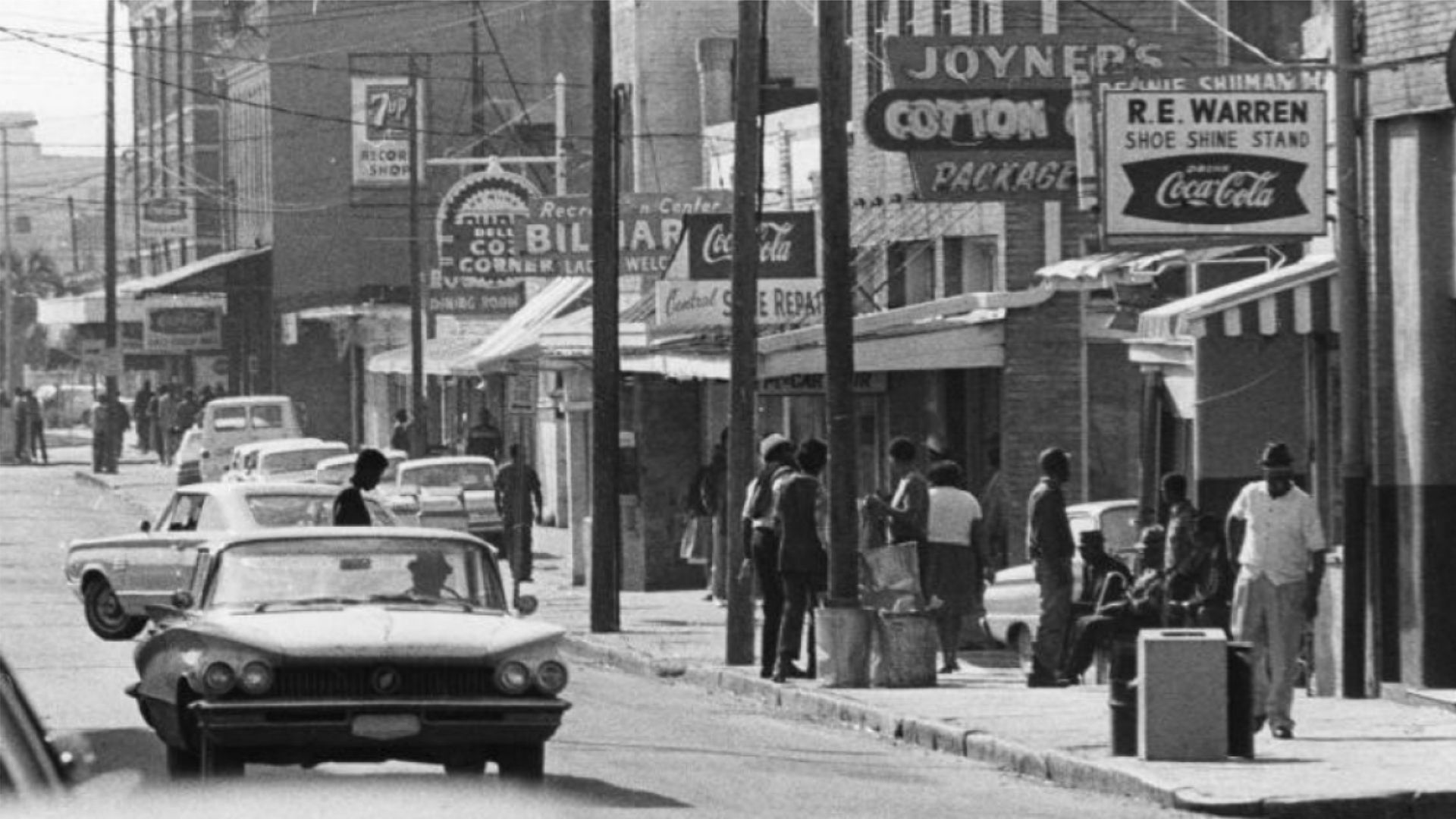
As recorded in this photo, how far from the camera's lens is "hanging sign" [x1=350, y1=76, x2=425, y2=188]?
6062 cm

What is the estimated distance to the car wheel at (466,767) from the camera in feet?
50.0

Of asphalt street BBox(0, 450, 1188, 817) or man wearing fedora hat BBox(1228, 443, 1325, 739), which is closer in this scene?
asphalt street BBox(0, 450, 1188, 817)

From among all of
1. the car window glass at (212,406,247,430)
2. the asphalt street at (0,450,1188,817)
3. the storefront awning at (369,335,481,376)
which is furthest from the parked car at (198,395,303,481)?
the asphalt street at (0,450,1188,817)

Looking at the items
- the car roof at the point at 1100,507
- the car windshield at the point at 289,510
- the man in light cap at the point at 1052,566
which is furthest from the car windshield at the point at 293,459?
the man in light cap at the point at 1052,566

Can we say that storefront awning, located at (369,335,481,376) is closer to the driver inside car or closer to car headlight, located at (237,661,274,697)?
the driver inside car

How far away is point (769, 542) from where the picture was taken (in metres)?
25.2

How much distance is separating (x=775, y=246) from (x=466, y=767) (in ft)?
58.1

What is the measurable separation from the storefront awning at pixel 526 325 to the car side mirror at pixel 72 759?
34.9 m

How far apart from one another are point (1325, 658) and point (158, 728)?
32.3ft

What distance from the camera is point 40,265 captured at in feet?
483

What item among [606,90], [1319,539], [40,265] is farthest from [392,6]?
[40,265]

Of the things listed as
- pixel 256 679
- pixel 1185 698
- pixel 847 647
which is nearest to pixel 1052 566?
pixel 847 647

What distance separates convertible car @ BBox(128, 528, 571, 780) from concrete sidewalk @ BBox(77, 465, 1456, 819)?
3703 millimetres

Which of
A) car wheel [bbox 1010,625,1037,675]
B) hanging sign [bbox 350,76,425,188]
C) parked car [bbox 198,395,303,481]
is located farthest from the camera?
hanging sign [bbox 350,76,425,188]
